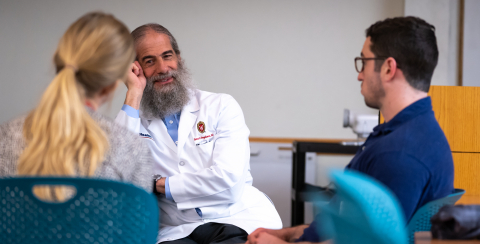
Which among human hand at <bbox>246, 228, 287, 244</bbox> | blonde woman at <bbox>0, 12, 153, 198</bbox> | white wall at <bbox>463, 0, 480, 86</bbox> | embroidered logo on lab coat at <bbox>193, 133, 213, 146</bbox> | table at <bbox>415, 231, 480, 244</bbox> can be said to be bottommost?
human hand at <bbox>246, 228, 287, 244</bbox>

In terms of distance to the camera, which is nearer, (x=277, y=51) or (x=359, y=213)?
(x=359, y=213)

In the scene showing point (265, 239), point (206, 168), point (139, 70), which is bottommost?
point (265, 239)

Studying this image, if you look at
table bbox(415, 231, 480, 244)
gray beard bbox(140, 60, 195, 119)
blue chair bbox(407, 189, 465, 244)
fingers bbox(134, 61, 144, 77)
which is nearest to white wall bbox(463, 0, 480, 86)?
gray beard bbox(140, 60, 195, 119)

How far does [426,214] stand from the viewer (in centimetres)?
105

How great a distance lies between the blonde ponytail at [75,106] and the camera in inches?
37.0

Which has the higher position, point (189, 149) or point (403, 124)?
point (403, 124)

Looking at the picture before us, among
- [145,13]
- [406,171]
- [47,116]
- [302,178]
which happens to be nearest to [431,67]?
[406,171]

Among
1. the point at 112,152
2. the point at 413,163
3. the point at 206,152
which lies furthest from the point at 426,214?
the point at 206,152

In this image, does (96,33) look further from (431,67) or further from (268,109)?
(268,109)

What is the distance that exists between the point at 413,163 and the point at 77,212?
0.79m

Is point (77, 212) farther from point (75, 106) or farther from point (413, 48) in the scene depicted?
point (413, 48)

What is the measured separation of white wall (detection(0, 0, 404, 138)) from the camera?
4.14m

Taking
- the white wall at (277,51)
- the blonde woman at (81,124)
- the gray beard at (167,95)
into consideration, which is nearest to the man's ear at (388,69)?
the blonde woman at (81,124)

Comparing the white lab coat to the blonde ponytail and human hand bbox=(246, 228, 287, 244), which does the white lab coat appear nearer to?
human hand bbox=(246, 228, 287, 244)
